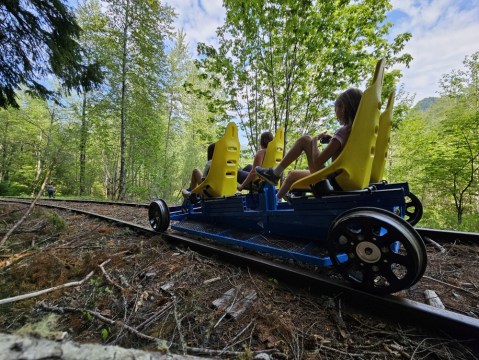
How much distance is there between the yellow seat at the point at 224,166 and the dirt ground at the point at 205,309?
1057 mm

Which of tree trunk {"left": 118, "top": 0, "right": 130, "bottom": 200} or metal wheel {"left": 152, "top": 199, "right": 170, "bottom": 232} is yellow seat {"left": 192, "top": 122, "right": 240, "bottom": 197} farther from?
tree trunk {"left": 118, "top": 0, "right": 130, "bottom": 200}

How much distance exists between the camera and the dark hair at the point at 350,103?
2.10m

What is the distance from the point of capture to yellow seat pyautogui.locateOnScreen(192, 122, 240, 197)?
3250 millimetres

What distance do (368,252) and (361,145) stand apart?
852 millimetres

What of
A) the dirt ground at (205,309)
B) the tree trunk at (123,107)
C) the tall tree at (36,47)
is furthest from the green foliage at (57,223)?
the tree trunk at (123,107)

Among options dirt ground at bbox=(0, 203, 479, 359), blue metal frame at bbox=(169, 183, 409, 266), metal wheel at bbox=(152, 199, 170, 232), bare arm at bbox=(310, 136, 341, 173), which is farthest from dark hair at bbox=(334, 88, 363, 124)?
metal wheel at bbox=(152, 199, 170, 232)

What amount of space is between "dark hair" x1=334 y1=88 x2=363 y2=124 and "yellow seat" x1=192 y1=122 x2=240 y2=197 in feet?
5.11

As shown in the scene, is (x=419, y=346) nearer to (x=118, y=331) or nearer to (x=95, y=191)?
(x=118, y=331)

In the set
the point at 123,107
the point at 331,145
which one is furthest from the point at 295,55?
the point at 123,107

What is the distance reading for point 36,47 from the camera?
4727 mm

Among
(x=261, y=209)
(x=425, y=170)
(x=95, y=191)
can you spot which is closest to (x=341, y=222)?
(x=261, y=209)

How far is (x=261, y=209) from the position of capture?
274cm

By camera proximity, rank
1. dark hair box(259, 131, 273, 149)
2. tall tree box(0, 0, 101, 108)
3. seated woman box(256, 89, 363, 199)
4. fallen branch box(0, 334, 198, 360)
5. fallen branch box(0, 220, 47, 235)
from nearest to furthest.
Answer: fallen branch box(0, 334, 198, 360) < seated woman box(256, 89, 363, 199) < fallen branch box(0, 220, 47, 235) < dark hair box(259, 131, 273, 149) < tall tree box(0, 0, 101, 108)

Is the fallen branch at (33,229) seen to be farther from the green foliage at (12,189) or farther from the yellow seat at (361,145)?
the green foliage at (12,189)
